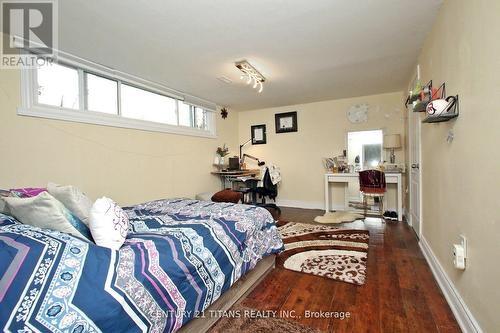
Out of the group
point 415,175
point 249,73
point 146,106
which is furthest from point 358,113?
point 146,106

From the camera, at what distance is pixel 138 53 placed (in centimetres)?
259

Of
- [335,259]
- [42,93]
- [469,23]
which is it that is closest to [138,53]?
[42,93]

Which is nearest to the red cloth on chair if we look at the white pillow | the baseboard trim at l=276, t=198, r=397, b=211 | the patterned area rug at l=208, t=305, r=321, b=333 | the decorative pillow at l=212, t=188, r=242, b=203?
the baseboard trim at l=276, t=198, r=397, b=211

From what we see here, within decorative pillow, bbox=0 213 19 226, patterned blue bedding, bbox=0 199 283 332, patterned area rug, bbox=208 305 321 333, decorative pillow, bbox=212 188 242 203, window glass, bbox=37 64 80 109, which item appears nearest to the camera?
patterned blue bedding, bbox=0 199 283 332

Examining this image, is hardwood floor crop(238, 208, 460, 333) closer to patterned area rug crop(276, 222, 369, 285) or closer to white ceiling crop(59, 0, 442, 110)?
patterned area rug crop(276, 222, 369, 285)

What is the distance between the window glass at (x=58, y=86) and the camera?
2416mm

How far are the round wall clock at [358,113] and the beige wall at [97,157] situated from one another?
2.98 m

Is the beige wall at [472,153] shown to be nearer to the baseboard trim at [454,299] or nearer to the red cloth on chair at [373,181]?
the baseboard trim at [454,299]

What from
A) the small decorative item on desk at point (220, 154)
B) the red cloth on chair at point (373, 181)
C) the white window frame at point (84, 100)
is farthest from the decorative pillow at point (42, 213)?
the red cloth on chair at point (373, 181)

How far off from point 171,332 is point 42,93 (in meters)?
2.69

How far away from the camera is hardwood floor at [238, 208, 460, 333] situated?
1.47 m

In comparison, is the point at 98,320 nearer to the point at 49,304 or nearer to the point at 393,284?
the point at 49,304

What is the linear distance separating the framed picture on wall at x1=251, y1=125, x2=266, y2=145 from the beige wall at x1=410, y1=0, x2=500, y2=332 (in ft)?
12.1

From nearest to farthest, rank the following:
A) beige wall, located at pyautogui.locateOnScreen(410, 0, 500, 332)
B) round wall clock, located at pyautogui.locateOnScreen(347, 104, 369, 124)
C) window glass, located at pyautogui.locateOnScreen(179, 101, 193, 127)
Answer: beige wall, located at pyautogui.locateOnScreen(410, 0, 500, 332), window glass, located at pyautogui.locateOnScreen(179, 101, 193, 127), round wall clock, located at pyautogui.locateOnScreen(347, 104, 369, 124)
